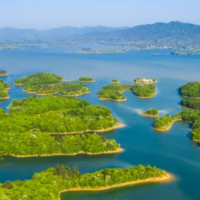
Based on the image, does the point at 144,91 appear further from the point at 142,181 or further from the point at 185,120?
the point at 142,181

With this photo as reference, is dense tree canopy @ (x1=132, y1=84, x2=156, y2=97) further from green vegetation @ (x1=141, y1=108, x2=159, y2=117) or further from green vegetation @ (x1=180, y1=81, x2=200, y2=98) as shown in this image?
green vegetation @ (x1=141, y1=108, x2=159, y2=117)

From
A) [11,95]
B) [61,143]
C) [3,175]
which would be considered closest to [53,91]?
[11,95]

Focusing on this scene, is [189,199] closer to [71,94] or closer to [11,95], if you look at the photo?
[71,94]

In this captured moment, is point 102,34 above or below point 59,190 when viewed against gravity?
above

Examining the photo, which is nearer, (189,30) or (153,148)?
(153,148)

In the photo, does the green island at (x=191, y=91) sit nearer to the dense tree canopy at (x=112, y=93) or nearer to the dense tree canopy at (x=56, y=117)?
the dense tree canopy at (x=112, y=93)

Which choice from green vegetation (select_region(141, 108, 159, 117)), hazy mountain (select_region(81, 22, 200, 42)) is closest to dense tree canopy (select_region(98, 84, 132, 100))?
green vegetation (select_region(141, 108, 159, 117))

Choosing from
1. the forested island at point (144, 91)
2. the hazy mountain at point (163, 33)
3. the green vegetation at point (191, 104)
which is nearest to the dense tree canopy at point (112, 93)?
the forested island at point (144, 91)

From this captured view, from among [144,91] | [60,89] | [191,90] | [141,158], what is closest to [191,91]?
[191,90]
